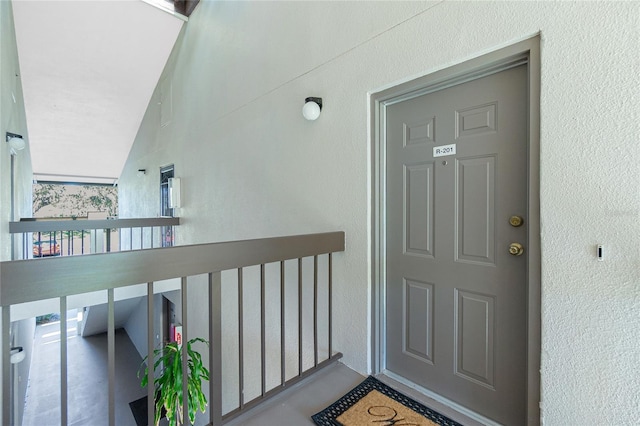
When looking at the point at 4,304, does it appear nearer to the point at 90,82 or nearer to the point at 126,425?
the point at 126,425

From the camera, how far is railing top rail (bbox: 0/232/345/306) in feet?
2.79

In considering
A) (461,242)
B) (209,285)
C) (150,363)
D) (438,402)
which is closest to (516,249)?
(461,242)

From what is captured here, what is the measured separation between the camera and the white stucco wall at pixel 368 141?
1.03 m

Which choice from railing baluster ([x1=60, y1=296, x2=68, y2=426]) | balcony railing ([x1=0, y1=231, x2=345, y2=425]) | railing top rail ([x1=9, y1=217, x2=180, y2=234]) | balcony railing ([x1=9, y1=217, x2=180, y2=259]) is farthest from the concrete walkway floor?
railing baluster ([x1=60, y1=296, x2=68, y2=426])

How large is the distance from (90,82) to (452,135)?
596 cm

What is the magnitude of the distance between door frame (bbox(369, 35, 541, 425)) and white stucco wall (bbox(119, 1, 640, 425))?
0.04 m

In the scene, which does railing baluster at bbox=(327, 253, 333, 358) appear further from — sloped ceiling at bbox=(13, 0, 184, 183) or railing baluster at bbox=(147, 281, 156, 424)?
sloped ceiling at bbox=(13, 0, 184, 183)

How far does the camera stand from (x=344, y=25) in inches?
76.2

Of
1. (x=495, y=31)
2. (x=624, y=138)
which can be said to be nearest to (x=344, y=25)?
(x=495, y=31)

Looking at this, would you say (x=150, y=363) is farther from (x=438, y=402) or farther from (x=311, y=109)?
(x=311, y=109)

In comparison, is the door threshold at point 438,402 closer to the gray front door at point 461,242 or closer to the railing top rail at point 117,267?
the gray front door at point 461,242

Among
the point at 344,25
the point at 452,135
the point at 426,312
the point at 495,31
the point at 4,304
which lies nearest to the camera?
the point at 4,304

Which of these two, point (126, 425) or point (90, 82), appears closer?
point (126, 425)

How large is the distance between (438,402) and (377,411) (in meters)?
0.38
